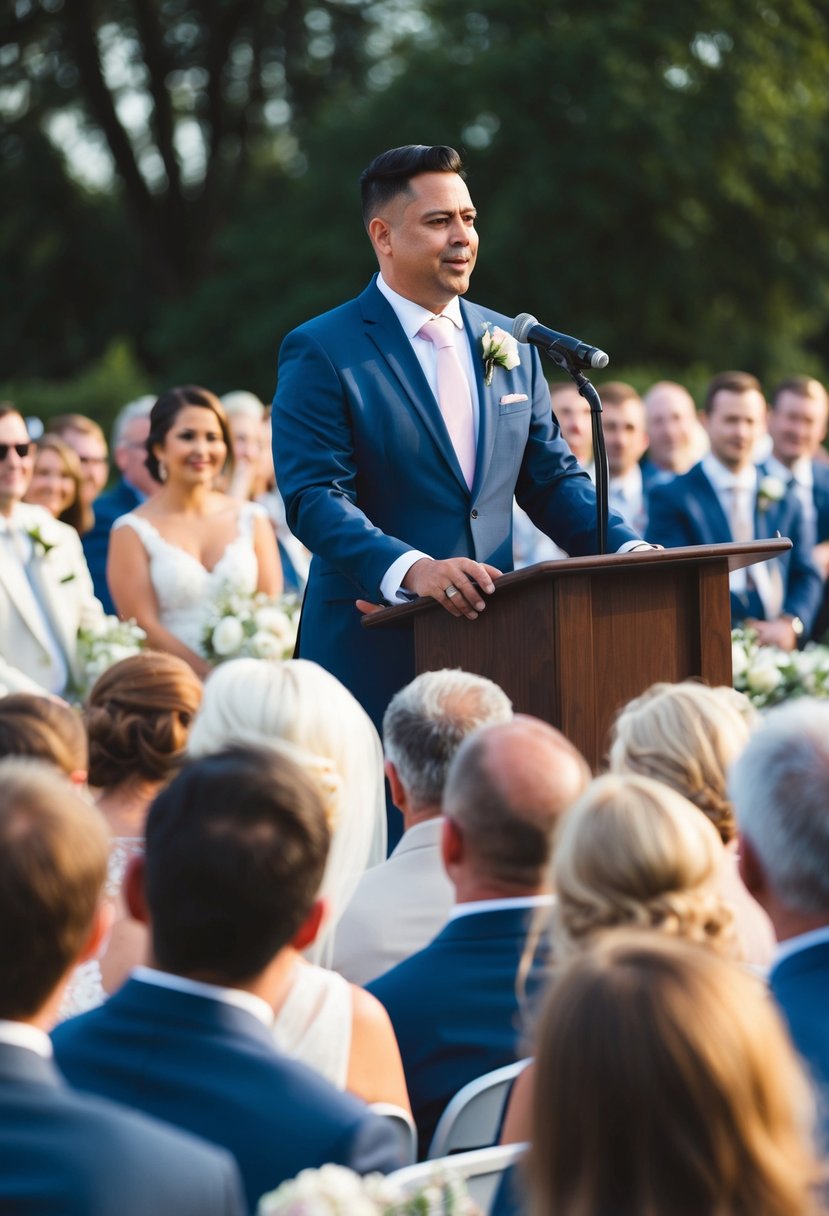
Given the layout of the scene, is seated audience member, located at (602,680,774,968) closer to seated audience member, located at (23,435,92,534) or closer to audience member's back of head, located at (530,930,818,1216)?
audience member's back of head, located at (530,930,818,1216)

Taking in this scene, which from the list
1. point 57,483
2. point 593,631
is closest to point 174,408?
point 57,483

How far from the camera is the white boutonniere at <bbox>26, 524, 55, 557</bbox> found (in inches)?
271

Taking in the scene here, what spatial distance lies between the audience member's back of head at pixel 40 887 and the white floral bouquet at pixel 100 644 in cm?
476

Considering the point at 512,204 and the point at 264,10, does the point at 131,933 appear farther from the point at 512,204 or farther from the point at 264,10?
the point at 264,10

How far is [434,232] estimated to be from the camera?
15.0 ft

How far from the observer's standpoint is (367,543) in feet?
13.9

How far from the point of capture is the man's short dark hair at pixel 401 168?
457 centimetres

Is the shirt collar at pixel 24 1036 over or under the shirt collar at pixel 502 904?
over

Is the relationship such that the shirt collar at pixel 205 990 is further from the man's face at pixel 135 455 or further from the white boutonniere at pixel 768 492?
the man's face at pixel 135 455

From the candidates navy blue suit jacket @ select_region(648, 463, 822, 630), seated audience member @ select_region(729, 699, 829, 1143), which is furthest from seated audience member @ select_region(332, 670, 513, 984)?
navy blue suit jacket @ select_region(648, 463, 822, 630)

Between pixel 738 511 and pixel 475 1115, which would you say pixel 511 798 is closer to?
pixel 475 1115

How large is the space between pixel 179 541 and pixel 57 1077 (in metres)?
5.82

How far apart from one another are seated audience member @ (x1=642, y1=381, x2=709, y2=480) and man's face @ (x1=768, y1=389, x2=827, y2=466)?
0.57 metres

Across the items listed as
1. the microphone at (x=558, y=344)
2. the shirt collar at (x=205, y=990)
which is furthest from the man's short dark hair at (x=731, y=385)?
the shirt collar at (x=205, y=990)
